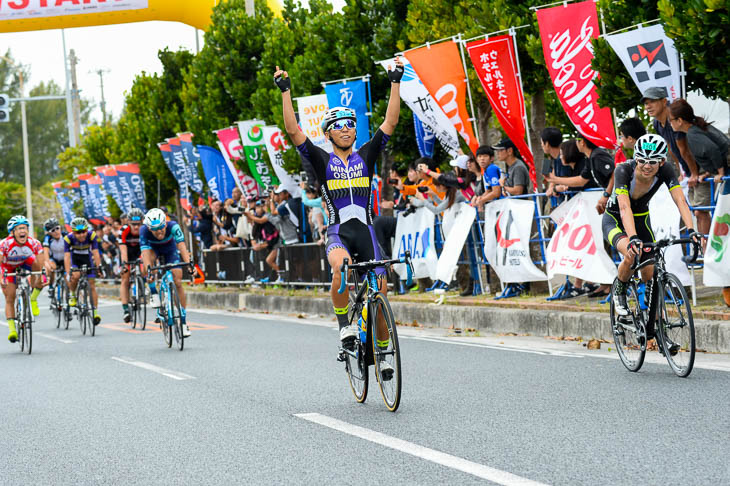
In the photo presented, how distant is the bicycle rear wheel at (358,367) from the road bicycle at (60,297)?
12.1 meters

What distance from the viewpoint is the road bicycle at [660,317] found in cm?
828

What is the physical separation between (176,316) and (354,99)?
7.08 m

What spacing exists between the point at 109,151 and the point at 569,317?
4232 centimetres

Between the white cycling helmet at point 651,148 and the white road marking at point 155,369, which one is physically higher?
the white cycling helmet at point 651,148

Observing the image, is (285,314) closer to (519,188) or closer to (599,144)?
(519,188)

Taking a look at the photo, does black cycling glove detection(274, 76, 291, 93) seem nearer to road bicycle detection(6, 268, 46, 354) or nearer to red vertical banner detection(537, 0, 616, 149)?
red vertical banner detection(537, 0, 616, 149)

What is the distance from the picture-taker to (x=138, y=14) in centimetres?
2808

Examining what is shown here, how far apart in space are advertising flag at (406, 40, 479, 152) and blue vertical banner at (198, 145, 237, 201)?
12994 millimetres

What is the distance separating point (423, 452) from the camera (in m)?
6.18

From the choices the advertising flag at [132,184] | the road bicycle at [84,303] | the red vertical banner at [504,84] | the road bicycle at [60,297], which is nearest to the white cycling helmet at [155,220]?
the road bicycle at [84,303]

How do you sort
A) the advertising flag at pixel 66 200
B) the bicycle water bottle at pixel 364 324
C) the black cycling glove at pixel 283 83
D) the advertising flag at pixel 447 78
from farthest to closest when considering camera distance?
the advertising flag at pixel 66 200, the advertising flag at pixel 447 78, the black cycling glove at pixel 283 83, the bicycle water bottle at pixel 364 324

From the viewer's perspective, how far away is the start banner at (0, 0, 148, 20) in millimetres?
27641

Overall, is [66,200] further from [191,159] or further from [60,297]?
[60,297]

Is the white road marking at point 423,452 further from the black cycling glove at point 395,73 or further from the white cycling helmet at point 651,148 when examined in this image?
the white cycling helmet at point 651,148
